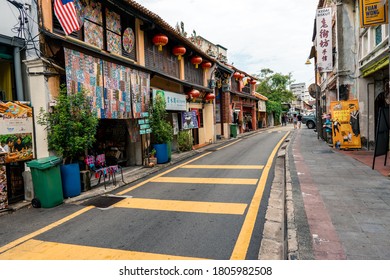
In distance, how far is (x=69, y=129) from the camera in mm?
6945

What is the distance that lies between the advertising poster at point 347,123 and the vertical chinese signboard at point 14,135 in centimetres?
1243

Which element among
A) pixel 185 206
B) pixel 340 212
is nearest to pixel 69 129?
pixel 185 206

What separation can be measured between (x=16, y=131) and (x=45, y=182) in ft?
4.84

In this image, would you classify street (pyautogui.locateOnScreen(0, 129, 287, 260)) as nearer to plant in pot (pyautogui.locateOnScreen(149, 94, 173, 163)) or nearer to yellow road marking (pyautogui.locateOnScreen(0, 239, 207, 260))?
yellow road marking (pyautogui.locateOnScreen(0, 239, 207, 260))

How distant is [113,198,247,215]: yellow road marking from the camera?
5.84m

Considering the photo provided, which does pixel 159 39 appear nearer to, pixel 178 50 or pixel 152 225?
pixel 178 50

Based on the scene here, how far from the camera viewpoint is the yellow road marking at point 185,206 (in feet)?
19.2

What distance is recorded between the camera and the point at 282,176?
8.90 metres

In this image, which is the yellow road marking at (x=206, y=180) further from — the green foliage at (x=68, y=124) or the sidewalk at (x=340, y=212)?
the green foliage at (x=68, y=124)

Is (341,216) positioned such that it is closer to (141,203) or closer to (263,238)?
(263,238)

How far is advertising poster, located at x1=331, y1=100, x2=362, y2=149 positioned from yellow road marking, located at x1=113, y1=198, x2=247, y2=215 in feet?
30.3

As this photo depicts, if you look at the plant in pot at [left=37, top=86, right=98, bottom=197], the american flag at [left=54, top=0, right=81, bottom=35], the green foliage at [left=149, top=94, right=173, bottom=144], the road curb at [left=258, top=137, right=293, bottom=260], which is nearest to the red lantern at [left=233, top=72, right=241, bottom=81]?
the green foliage at [left=149, top=94, right=173, bottom=144]
